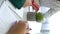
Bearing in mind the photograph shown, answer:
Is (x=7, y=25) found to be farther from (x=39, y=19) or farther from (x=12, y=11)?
(x=39, y=19)

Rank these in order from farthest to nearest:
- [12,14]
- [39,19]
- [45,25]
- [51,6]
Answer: [45,25] → [51,6] → [39,19] → [12,14]

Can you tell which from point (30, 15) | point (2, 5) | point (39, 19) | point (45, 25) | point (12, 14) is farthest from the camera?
point (45, 25)

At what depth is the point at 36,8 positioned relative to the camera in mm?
1220

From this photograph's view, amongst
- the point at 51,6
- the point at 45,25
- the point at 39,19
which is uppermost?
the point at 51,6

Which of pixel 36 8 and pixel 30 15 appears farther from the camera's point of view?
pixel 36 8

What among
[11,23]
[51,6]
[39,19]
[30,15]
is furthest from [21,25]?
[51,6]

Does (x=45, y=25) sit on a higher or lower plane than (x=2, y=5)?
lower

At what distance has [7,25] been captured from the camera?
720mm

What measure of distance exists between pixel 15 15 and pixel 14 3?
0.27ft

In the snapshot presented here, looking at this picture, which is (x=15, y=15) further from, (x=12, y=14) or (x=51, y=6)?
(x=51, y=6)

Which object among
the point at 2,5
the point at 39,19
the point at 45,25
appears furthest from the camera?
the point at 45,25

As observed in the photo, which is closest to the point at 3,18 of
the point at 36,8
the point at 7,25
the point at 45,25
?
the point at 7,25

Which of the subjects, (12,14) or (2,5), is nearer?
(2,5)

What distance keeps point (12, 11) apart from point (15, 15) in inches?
1.7
